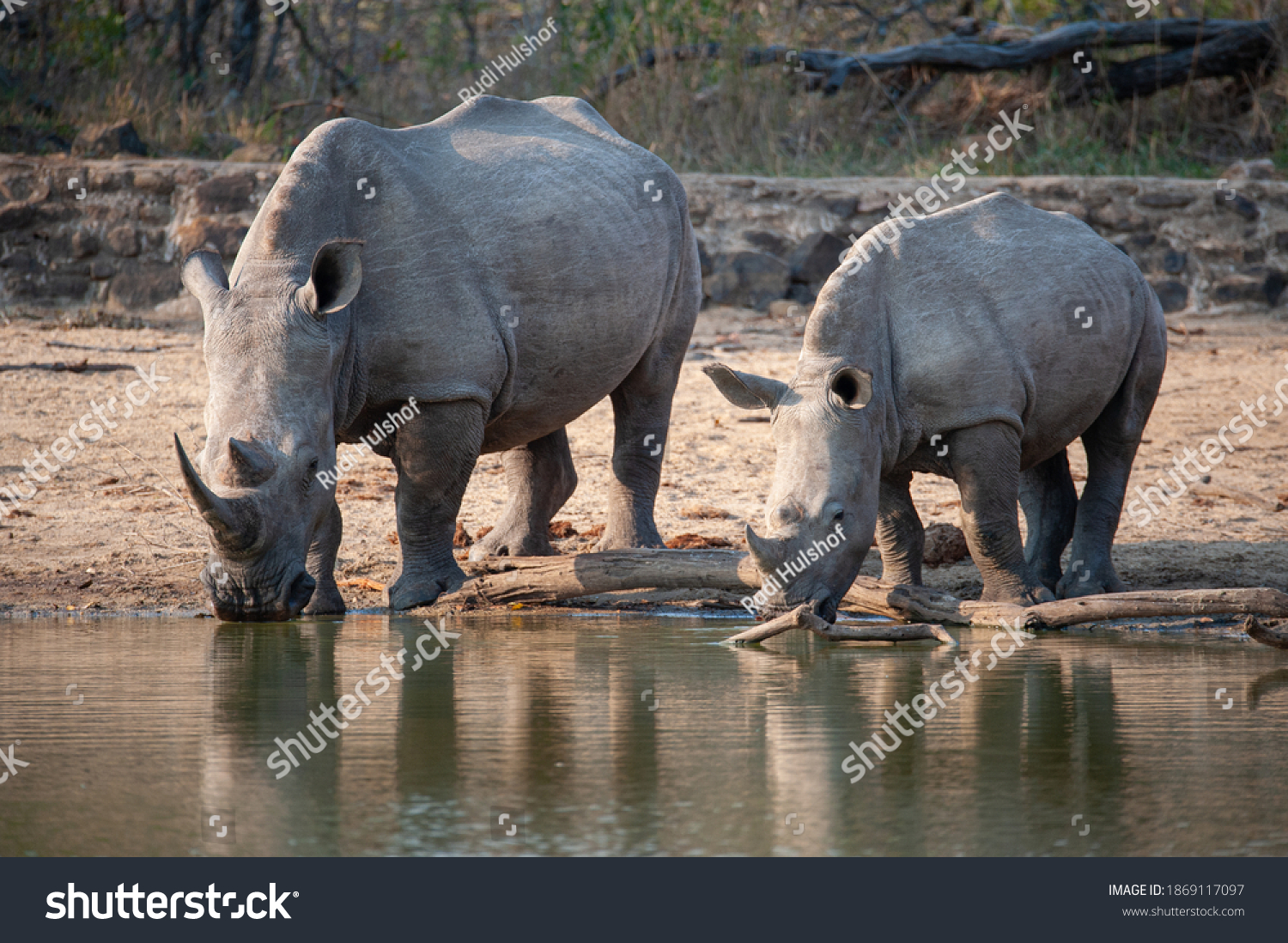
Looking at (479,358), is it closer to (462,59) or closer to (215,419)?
(215,419)

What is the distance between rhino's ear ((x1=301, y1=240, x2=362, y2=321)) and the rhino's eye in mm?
1726

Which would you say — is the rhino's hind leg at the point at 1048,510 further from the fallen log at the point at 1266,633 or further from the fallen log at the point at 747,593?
the fallen log at the point at 1266,633

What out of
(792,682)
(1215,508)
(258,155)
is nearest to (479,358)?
(792,682)

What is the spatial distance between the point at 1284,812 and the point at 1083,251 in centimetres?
365

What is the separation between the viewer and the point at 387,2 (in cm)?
1683

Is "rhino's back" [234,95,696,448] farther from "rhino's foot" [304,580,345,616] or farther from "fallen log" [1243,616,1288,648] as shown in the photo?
"fallen log" [1243,616,1288,648]

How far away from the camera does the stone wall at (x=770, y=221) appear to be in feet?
35.9

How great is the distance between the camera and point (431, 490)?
20.3 feet

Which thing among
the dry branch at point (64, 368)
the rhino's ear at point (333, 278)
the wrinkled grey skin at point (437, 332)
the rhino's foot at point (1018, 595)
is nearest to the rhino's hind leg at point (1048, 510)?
the rhino's foot at point (1018, 595)

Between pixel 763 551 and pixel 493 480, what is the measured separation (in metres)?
3.32

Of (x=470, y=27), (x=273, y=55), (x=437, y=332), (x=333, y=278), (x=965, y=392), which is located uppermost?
(x=470, y=27)

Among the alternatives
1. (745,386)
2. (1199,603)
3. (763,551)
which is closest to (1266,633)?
(1199,603)

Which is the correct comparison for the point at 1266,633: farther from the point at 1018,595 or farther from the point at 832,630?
the point at 832,630

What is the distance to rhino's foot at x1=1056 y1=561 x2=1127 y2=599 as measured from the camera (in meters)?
6.56
